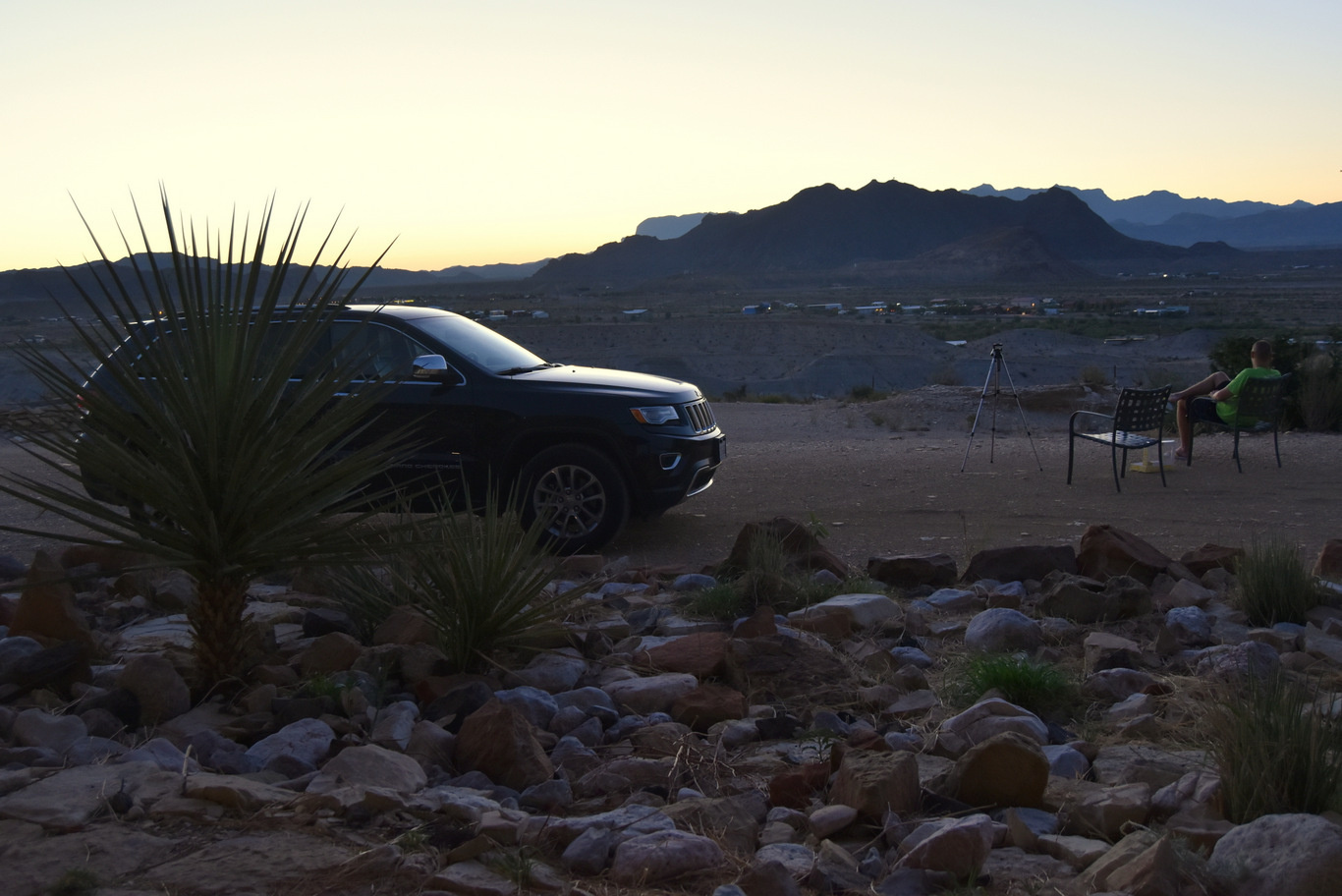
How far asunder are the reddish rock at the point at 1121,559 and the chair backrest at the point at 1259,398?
5041 mm

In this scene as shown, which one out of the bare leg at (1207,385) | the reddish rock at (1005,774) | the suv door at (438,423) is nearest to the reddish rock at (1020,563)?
the reddish rock at (1005,774)

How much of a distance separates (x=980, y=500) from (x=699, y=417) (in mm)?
3062

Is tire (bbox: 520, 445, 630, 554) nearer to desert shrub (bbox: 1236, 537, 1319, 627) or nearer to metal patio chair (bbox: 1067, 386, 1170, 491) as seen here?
desert shrub (bbox: 1236, 537, 1319, 627)

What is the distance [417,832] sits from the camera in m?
3.41

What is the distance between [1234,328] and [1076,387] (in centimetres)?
3132

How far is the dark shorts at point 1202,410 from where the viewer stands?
11.7 m

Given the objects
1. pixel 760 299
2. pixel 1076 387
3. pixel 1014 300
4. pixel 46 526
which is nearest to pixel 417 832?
pixel 46 526

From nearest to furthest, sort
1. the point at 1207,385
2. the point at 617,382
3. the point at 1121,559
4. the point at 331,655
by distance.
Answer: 1. the point at 331,655
2. the point at 1121,559
3. the point at 617,382
4. the point at 1207,385

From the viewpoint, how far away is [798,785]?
3.91 m

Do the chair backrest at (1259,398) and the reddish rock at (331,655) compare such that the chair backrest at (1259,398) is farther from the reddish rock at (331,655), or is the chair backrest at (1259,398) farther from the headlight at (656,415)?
the reddish rock at (331,655)

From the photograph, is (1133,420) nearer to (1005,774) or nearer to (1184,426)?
(1184,426)

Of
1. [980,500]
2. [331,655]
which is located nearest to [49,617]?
[331,655]

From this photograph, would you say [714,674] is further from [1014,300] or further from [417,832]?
[1014,300]

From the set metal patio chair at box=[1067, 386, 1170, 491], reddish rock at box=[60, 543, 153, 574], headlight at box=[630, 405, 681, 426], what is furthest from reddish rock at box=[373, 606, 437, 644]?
metal patio chair at box=[1067, 386, 1170, 491]
